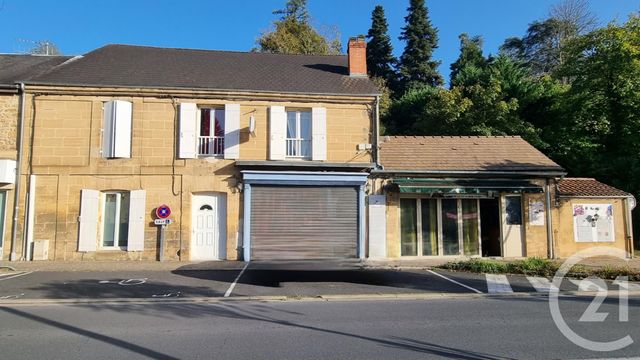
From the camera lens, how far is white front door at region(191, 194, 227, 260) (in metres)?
15.1

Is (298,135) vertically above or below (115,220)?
above

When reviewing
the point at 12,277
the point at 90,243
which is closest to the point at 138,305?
the point at 12,277

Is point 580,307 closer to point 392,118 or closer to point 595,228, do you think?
point 595,228

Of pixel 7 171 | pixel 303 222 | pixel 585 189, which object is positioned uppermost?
pixel 7 171

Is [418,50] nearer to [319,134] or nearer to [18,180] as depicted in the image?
[319,134]

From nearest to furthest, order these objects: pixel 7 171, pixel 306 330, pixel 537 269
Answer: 1. pixel 306 330
2. pixel 537 269
3. pixel 7 171

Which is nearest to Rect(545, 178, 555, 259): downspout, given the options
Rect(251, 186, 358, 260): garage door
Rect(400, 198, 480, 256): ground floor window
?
Rect(400, 198, 480, 256): ground floor window

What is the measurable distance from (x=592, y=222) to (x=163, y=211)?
14.7 metres

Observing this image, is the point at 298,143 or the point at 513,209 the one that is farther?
the point at 513,209

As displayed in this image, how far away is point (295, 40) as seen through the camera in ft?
122

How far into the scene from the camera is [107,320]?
23.8ft

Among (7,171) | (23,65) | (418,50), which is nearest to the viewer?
(7,171)

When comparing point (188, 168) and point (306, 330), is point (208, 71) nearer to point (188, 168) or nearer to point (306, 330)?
point (188, 168)

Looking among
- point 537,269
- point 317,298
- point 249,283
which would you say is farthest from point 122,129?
point 537,269
